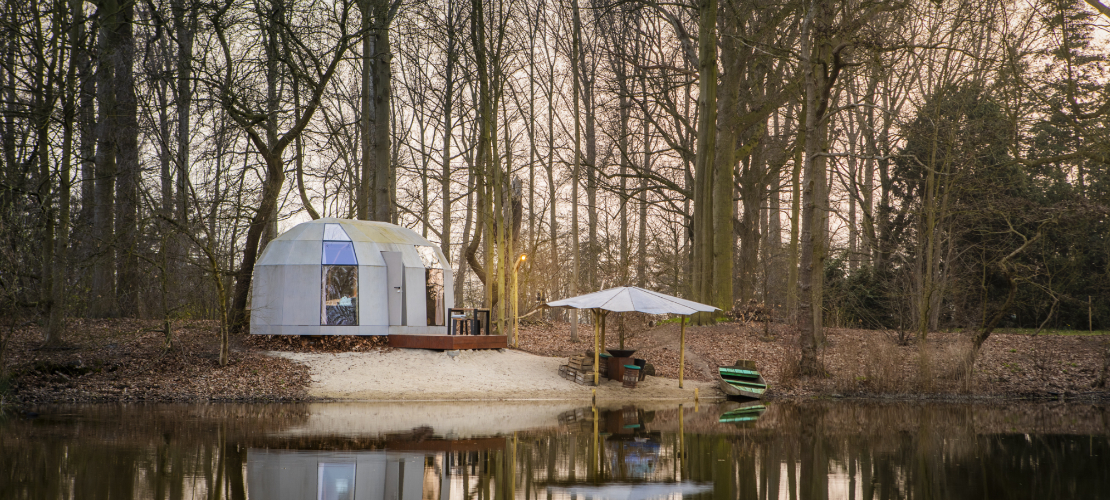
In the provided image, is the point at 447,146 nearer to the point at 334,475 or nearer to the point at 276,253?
the point at 276,253

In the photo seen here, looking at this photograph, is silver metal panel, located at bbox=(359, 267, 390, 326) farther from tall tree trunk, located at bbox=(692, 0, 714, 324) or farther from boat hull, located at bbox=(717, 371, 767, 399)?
tall tree trunk, located at bbox=(692, 0, 714, 324)

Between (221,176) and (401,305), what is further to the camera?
(221,176)

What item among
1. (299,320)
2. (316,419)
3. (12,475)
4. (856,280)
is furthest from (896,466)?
(856,280)

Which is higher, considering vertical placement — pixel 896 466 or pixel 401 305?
pixel 401 305

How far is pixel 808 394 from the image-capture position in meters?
17.5

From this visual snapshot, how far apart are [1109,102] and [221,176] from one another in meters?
22.2

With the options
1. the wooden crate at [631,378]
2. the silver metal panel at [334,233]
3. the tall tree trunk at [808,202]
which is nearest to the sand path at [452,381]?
the wooden crate at [631,378]

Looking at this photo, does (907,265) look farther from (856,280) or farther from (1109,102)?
(1109,102)

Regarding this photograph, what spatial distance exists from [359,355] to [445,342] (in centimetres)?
203

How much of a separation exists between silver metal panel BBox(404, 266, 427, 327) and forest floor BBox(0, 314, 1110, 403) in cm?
118

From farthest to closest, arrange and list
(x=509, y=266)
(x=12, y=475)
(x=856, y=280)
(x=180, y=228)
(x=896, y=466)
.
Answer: (x=856, y=280) → (x=509, y=266) → (x=180, y=228) → (x=896, y=466) → (x=12, y=475)

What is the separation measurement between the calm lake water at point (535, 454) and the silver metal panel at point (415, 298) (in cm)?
660

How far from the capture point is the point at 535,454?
370 inches

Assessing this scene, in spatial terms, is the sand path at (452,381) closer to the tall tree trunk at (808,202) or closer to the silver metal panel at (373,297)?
the silver metal panel at (373,297)
